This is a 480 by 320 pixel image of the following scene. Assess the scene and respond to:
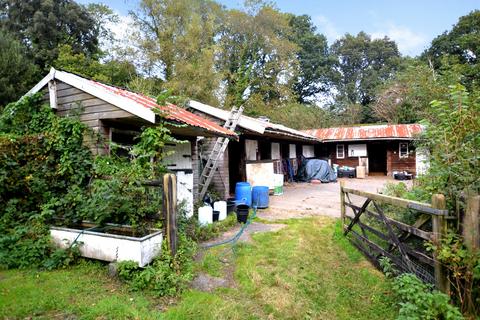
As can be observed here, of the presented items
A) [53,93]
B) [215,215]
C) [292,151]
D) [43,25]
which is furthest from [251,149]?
[43,25]

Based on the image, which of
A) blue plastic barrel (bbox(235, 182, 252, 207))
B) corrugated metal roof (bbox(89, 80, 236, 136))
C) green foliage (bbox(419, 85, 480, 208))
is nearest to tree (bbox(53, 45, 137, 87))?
corrugated metal roof (bbox(89, 80, 236, 136))

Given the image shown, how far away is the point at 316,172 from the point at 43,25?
2213 cm

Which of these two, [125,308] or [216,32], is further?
[216,32]

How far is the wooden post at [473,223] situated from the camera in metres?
2.82

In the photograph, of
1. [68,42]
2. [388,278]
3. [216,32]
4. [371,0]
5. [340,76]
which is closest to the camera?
[388,278]

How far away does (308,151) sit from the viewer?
20500 millimetres

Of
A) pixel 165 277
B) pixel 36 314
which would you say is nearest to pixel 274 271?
pixel 165 277

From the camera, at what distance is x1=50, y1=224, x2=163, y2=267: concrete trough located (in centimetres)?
381

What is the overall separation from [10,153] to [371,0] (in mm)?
14358

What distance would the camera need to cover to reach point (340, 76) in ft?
136

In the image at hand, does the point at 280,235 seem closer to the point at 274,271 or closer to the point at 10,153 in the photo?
the point at 274,271

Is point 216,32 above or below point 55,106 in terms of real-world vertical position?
above

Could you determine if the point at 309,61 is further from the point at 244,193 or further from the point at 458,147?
the point at 458,147

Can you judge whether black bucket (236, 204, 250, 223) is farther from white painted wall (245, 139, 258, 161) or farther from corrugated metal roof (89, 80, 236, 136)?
white painted wall (245, 139, 258, 161)
